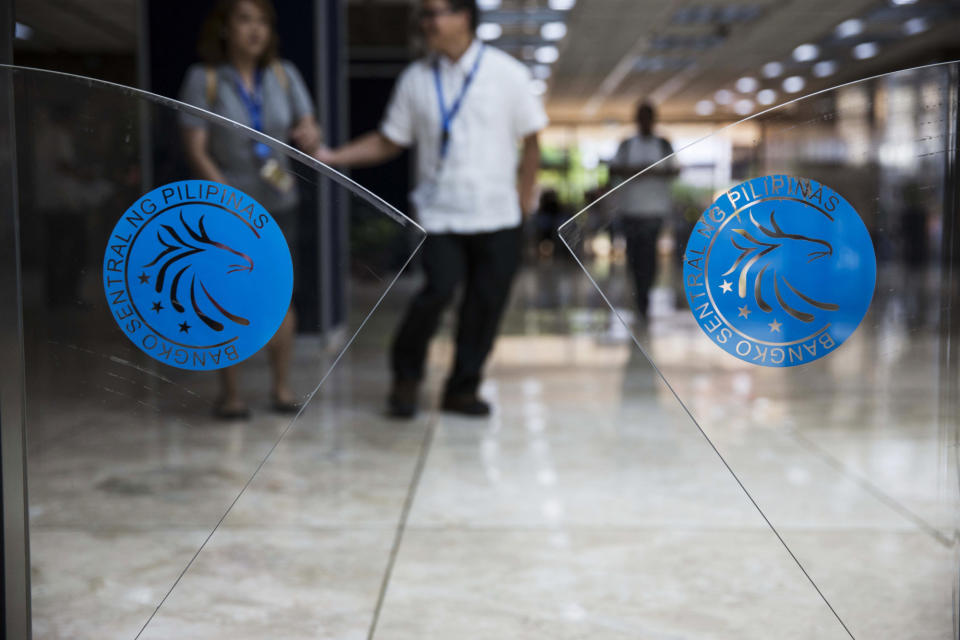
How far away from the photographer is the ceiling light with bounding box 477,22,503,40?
38.9 ft

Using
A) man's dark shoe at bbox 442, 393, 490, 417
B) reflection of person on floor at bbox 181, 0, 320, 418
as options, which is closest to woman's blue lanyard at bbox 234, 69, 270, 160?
reflection of person on floor at bbox 181, 0, 320, 418

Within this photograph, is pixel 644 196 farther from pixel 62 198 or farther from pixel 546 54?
pixel 546 54

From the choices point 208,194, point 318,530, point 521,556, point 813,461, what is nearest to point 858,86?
point 208,194

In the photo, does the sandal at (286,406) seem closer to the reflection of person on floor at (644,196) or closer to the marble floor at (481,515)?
the marble floor at (481,515)

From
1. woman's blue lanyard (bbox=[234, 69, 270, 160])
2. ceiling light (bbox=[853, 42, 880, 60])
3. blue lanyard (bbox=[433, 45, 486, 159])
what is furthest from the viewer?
ceiling light (bbox=[853, 42, 880, 60])

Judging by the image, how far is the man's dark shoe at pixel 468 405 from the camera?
3.31m

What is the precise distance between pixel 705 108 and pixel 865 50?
22.2 feet

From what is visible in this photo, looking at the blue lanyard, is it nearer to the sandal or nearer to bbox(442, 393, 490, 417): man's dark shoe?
bbox(442, 393, 490, 417): man's dark shoe

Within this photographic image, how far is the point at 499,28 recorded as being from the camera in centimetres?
1204

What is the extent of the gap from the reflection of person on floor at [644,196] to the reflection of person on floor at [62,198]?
734 millimetres

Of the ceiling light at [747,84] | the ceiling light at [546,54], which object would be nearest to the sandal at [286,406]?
the ceiling light at [546,54]

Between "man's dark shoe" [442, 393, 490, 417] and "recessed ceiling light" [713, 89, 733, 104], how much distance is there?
1599 centimetres

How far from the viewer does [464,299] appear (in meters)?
3.36

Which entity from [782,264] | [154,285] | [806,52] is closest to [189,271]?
[154,285]
